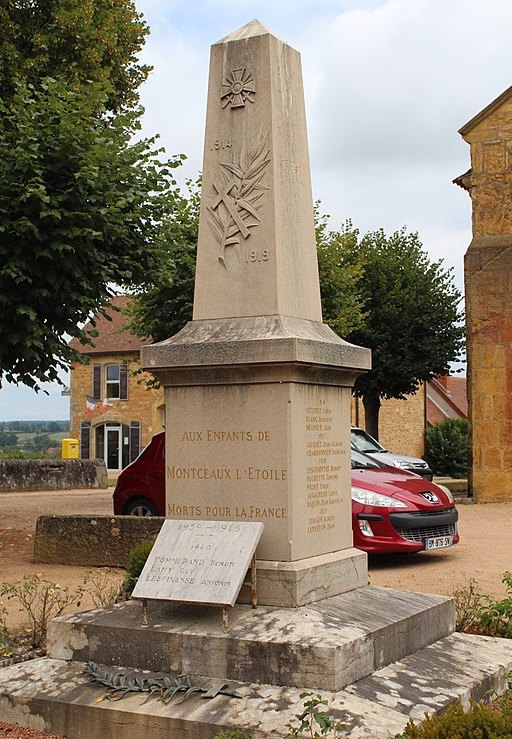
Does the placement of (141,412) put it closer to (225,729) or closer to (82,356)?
(82,356)

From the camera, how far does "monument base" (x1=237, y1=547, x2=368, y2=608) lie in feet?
18.4

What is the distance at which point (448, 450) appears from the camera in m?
40.9

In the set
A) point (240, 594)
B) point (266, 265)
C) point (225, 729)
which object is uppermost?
point (266, 265)

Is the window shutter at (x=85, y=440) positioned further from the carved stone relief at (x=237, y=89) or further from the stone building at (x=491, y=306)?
the carved stone relief at (x=237, y=89)

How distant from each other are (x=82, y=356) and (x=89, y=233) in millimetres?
1815

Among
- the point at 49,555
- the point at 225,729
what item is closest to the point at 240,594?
the point at 225,729

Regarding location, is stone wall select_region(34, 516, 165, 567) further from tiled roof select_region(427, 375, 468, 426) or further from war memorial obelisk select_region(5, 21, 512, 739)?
tiled roof select_region(427, 375, 468, 426)

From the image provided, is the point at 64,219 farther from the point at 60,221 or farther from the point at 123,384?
the point at 123,384

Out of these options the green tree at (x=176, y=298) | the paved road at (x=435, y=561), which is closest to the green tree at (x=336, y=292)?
the green tree at (x=176, y=298)

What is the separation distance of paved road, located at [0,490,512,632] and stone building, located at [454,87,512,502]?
1256 mm

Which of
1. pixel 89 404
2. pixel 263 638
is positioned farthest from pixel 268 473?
pixel 89 404

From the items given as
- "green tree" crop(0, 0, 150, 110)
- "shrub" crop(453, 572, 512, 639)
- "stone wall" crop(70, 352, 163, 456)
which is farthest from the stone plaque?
"stone wall" crop(70, 352, 163, 456)

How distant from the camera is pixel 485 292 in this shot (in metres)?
17.7

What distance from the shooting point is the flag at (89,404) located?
4200 centimetres
